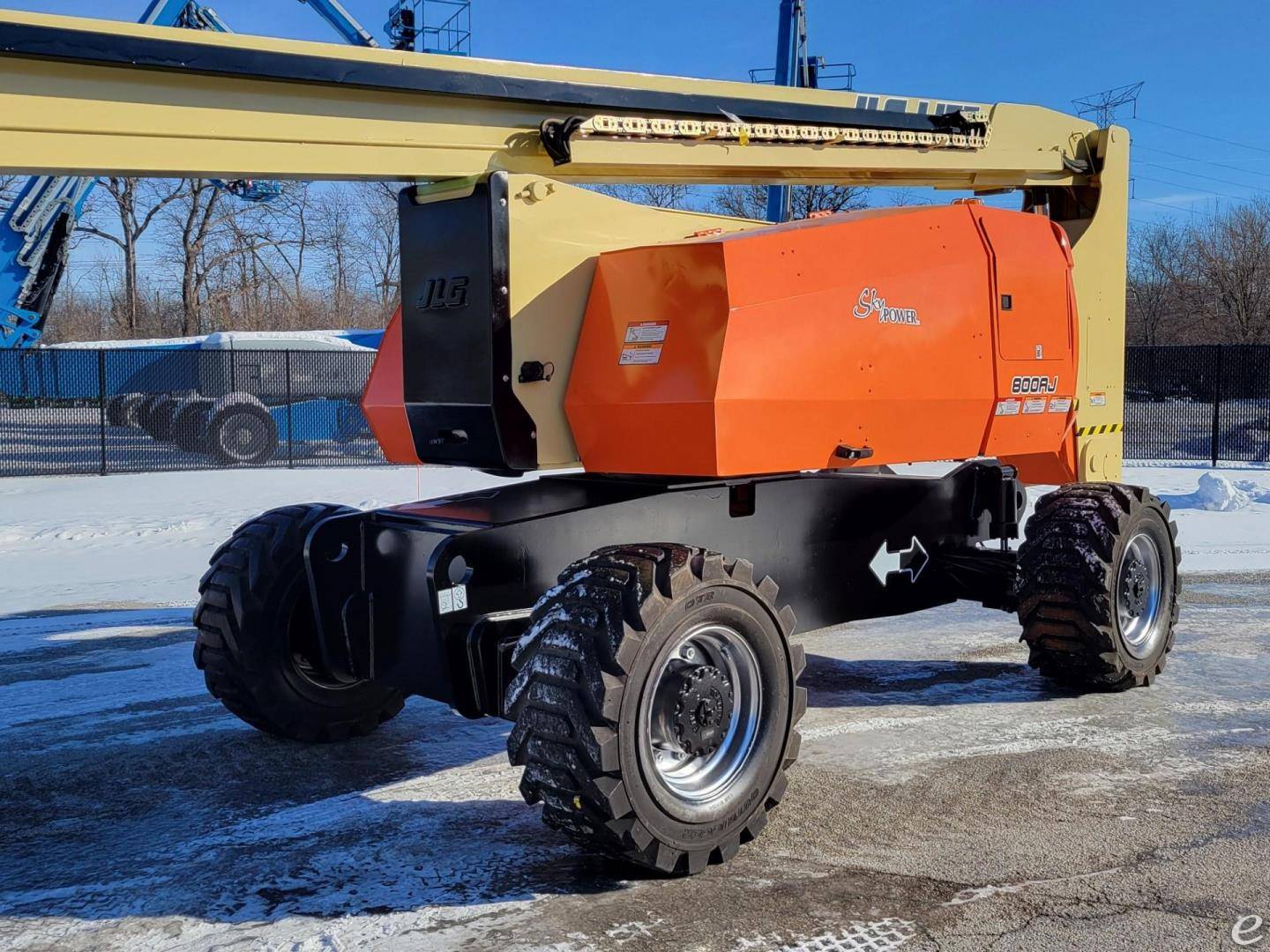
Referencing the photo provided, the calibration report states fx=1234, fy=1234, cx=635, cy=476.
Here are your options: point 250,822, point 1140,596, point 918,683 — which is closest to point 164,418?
point 918,683

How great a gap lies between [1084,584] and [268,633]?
4.00 meters

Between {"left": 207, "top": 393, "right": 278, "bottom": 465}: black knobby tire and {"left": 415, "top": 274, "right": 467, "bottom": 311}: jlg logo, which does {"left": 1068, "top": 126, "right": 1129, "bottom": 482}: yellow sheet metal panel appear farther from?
{"left": 207, "top": 393, "right": 278, "bottom": 465}: black knobby tire

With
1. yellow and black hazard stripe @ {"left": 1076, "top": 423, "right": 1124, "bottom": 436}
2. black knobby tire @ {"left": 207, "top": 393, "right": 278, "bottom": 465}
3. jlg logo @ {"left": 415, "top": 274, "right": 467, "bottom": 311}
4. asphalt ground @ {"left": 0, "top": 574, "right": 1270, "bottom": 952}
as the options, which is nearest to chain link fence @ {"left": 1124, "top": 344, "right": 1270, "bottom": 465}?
yellow and black hazard stripe @ {"left": 1076, "top": 423, "right": 1124, "bottom": 436}

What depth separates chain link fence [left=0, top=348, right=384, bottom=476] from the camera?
2156cm

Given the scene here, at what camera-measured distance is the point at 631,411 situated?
15.6ft

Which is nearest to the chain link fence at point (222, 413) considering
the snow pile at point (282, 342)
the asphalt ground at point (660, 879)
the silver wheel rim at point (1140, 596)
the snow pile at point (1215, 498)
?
the snow pile at point (282, 342)

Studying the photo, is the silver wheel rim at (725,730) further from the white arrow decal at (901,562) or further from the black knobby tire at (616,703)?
the white arrow decal at (901,562)

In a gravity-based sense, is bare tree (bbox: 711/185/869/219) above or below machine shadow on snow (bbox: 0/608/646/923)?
above

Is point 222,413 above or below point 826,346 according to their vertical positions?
below

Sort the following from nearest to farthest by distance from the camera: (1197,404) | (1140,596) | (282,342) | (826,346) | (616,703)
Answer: (616,703), (826,346), (1140,596), (282,342), (1197,404)

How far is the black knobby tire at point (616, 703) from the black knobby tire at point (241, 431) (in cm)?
1871

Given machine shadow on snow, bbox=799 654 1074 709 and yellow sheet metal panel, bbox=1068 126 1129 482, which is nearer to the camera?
machine shadow on snow, bbox=799 654 1074 709

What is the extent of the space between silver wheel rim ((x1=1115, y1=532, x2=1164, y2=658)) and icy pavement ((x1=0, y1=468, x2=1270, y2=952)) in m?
0.29

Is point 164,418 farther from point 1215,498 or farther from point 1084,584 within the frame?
point 1084,584
